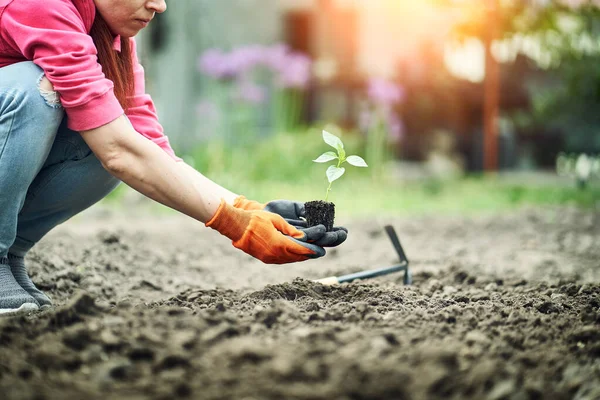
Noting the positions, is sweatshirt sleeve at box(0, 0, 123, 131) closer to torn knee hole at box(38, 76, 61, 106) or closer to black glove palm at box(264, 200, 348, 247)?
torn knee hole at box(38, 76, 61, 106)

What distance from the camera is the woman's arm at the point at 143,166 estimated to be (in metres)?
1.89

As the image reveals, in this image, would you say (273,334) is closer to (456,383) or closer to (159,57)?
(456,383)

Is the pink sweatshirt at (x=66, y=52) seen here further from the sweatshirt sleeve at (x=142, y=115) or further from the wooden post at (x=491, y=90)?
the wooden post at (x=491, y=90)

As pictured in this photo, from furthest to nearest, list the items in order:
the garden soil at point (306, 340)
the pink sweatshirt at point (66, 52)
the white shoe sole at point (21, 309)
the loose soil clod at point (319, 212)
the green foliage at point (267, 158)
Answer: the green foliage at point (267, 158) → the loose soil clod at point (319, 212) → the white shoe sole at point (21, 309) → the pink sweatshirt at point (66, 52) → the garden soil at point (306, 340)

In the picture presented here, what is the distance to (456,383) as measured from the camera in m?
1.32

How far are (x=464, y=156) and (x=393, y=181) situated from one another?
2049 millimetres

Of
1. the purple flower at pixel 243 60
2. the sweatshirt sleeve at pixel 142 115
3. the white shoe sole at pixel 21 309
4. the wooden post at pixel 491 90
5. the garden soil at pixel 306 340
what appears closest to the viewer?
the garden soil at pixel 306 340

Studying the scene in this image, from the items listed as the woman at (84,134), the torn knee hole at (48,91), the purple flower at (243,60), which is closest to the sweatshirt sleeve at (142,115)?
the woman at (84,134)

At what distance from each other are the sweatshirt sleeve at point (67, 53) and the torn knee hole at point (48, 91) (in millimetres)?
47

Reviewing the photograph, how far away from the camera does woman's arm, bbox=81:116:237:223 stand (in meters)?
1.89

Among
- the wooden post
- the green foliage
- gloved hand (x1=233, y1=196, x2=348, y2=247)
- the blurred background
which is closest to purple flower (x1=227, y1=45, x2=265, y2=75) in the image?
the blurred background

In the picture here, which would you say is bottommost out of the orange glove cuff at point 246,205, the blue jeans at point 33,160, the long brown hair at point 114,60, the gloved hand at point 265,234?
the gloved hand at point 265,234

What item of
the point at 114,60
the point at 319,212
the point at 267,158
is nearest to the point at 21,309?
the point at 114,60

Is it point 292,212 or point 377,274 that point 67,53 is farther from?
point 377,274
